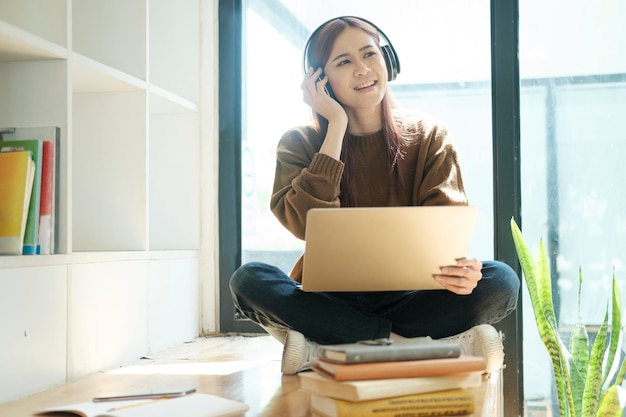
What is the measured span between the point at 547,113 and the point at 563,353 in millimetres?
841

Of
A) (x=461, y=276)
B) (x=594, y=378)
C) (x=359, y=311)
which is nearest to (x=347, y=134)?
(x=359, y=311)

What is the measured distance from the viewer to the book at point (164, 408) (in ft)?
4.41

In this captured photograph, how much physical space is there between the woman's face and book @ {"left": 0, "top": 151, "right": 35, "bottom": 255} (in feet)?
2.78

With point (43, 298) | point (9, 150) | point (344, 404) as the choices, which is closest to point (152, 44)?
point (9, 150)

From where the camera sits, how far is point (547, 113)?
273 cm

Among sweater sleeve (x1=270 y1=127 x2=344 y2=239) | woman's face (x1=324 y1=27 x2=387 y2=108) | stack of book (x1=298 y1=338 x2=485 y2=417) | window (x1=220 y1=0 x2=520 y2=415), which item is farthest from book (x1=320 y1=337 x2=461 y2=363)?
window (x1=220 y1=0 x2=520 y2=415)

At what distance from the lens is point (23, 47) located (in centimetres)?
193

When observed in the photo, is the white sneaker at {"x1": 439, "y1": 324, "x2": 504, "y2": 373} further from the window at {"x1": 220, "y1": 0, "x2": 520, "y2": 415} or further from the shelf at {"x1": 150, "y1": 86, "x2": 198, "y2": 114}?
the shelf at {"x1": 150, "y1": 86, "x2": 198, "y2": 114}

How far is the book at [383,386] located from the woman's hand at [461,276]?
44 centimetres

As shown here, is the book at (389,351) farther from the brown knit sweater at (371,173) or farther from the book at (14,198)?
the book at (14,198)

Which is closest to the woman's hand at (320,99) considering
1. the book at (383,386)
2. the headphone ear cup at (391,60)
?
the headphone ear cup at (391,60)

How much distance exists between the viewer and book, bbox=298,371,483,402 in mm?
1235

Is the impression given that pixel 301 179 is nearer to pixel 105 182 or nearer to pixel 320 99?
pixel 320 99

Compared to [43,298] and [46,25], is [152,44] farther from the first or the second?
[43,298]
